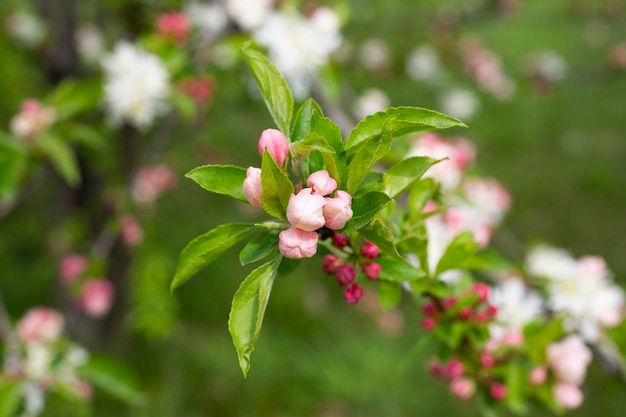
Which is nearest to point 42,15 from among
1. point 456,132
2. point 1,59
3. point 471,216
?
point 1,59

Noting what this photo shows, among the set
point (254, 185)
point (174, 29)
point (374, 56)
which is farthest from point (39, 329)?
point (374, 56)

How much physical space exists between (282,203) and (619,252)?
3.54 m

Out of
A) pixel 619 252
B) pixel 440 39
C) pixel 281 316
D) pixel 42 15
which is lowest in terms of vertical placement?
pixel 619 252

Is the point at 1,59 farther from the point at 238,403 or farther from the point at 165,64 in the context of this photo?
the point at 238,403

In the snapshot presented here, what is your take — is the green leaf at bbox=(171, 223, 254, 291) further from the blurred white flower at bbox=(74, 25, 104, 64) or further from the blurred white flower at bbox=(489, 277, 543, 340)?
the blurred white flower at bbox=(74, 25, 104, 64)

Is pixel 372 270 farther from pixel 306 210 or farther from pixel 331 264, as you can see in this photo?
pixel 306 210

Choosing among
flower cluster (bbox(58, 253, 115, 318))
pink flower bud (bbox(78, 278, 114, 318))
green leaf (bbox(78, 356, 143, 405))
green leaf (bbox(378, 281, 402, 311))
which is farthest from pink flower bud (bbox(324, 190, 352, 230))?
pink flower bud (bbox(78, 278, 114, 318))

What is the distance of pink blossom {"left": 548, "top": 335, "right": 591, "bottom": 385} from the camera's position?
93cm

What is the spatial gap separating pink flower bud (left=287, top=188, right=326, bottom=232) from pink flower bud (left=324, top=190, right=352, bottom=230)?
0.01 metres

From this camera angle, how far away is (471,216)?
1487 millimetres

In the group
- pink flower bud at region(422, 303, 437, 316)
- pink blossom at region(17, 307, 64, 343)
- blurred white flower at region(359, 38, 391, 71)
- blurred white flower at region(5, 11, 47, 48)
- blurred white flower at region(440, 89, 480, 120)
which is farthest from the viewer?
blurred white flower at region(440, 89, 480, 120)

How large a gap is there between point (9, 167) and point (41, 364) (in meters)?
0.46

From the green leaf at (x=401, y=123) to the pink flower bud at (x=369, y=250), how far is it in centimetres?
13

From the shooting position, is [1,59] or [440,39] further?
[440,39]
